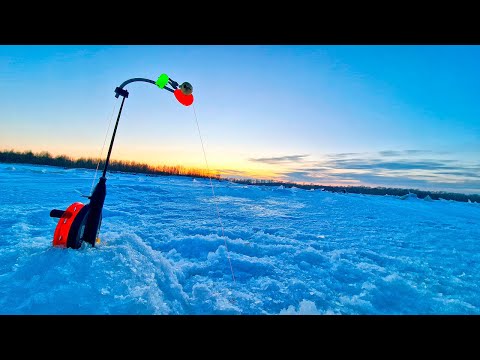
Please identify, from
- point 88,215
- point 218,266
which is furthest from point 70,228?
point 218,266

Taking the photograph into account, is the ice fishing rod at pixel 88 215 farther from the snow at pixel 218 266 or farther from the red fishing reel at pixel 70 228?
the snow at pixel 218 266

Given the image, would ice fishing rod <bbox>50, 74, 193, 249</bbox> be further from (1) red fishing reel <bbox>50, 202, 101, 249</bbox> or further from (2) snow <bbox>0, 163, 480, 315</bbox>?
(2) snow <bbox>0, 163, 480, 315</bbox>

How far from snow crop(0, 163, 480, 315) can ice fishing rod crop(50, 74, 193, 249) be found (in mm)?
112

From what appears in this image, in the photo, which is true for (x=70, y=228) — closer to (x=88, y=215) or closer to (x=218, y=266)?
(x=88, y=215)

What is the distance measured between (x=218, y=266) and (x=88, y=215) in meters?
1.67

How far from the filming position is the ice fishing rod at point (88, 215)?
1.99 m

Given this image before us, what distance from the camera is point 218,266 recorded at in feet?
10.0

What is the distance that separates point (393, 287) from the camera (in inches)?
116

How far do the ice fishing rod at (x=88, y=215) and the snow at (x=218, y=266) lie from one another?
0.37 ft

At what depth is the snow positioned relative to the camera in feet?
5.98
